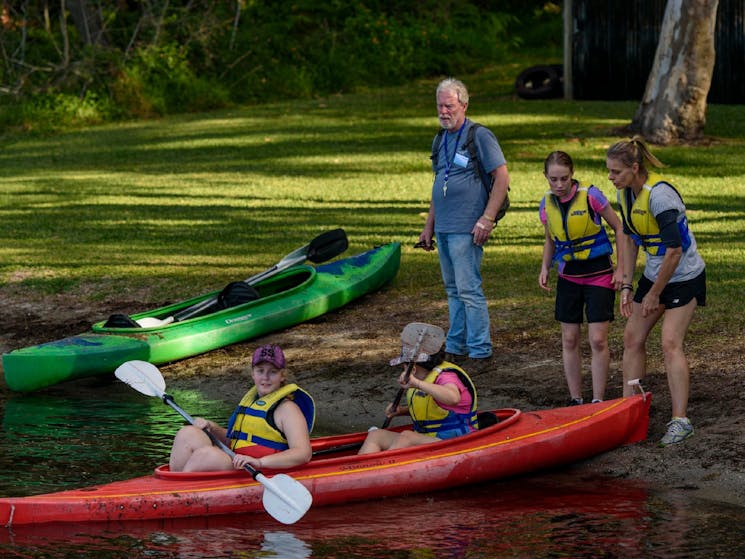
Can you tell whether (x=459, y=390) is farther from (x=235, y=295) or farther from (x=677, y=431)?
(x=235, y=295)

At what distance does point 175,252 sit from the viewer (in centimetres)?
1372

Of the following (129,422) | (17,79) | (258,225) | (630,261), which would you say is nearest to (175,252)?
(258,225)

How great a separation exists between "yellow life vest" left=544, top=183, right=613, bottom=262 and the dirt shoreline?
1140 millimetres

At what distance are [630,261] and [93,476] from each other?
3315mm

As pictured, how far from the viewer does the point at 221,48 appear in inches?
1044

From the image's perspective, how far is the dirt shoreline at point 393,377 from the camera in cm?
739

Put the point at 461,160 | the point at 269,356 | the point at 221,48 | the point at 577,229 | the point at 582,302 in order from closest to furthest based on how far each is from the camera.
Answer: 1. the point at 269,356
2. the point at 577,229
3. the point at 582,302
4. the point at 461,160
5. the point at 221,48

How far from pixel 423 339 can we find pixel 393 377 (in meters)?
2.26

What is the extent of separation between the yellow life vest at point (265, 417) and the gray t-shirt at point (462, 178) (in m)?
2.28

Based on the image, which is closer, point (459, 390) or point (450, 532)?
point (450, 532)

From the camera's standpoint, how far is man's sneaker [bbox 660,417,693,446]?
7496 mm

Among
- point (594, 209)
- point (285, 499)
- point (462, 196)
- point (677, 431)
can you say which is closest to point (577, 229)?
point (594, 209)

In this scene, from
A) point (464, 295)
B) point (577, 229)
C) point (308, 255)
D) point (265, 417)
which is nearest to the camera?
point (265, 417)

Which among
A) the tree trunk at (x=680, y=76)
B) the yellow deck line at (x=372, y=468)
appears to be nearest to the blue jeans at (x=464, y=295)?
the yellow deck line at (x=372, y=468)
